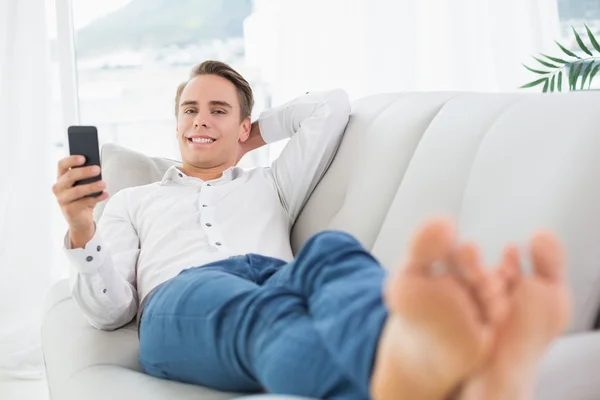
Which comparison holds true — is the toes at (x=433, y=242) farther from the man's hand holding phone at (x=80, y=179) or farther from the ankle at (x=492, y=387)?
the man's hand holding phone at (x=80, y=179)

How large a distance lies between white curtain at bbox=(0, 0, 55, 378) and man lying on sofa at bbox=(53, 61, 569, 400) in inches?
46.9

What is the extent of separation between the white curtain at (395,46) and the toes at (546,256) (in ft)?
8.81

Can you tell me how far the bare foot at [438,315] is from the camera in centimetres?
81

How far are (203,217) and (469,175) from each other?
65 centimetres

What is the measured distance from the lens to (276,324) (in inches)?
47.3

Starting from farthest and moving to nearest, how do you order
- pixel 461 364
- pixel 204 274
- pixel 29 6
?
pixel 29 6
pixel 204 274
pixel 461 364

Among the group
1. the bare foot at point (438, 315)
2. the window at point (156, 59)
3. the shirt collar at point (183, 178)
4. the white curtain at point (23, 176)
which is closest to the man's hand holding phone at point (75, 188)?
the shirt collar at point (183, 178)

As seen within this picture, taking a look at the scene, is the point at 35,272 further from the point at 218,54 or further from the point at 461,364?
the point at 461,364

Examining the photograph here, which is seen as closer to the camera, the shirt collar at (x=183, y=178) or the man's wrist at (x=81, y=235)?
the man's wrist at (x=81, y=235)

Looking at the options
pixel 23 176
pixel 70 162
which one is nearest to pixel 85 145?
pixel 70 162

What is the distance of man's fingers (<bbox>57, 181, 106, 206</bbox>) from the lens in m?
1.50

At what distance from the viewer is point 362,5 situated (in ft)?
11.5

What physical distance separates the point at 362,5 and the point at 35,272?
1702 millimetres

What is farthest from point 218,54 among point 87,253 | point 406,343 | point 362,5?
point 406,343
